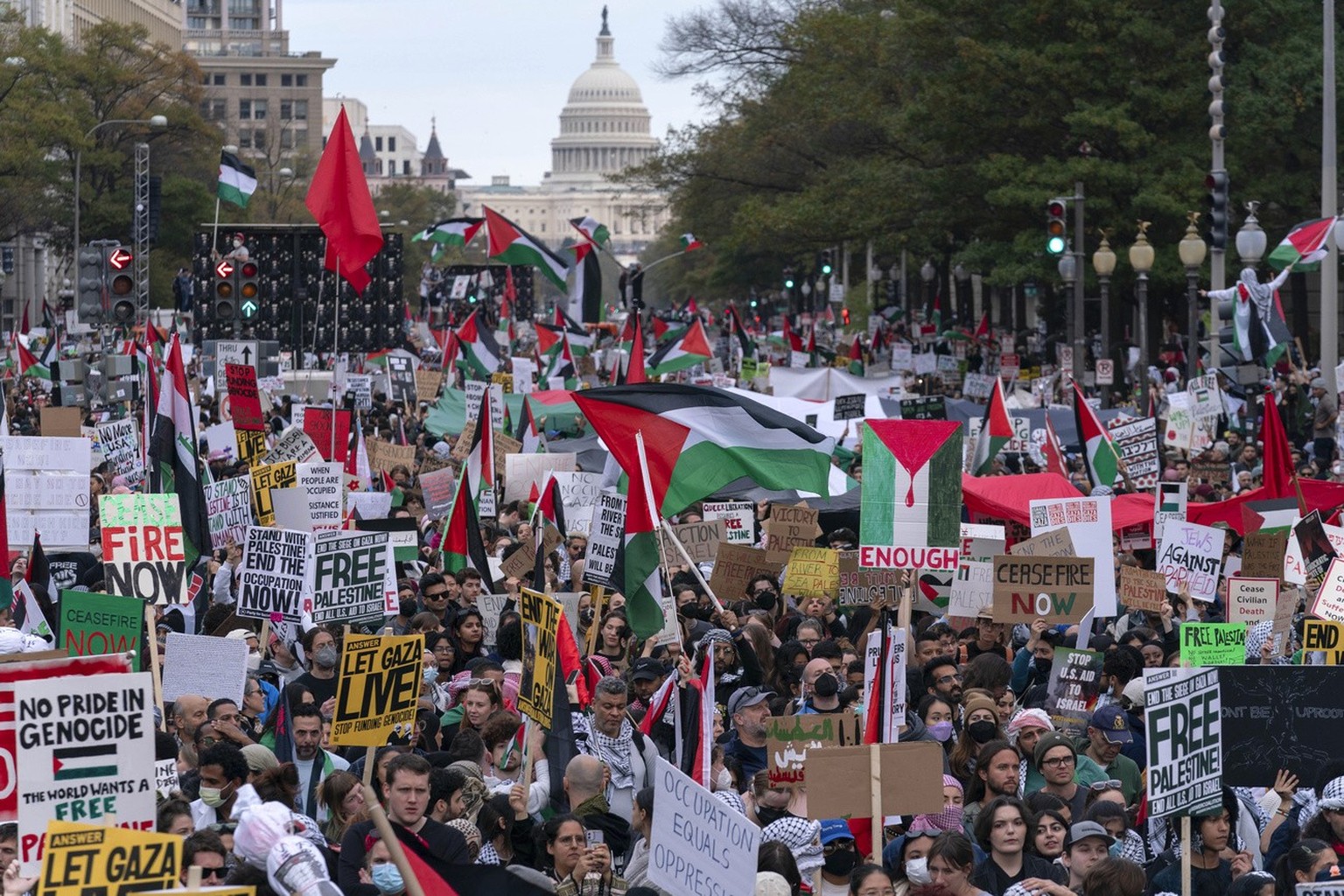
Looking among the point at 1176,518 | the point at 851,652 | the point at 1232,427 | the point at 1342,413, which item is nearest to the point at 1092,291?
the point at 1232,427

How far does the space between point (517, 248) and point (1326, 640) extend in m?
31.7

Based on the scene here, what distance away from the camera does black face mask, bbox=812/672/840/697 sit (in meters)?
10.1

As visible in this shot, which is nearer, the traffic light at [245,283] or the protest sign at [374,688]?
the protest sign at [374,688]

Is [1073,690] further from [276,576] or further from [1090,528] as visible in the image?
[276,576]

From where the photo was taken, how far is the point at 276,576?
12672 millimetres

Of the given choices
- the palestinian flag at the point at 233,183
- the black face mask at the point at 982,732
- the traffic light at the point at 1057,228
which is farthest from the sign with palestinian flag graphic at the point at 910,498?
the palestinian flag at the point at 233,183

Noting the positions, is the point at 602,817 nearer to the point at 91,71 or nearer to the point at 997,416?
the point at 997,416

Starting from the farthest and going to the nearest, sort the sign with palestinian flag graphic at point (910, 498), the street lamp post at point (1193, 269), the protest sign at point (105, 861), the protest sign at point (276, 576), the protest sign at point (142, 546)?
the street lamp post at point (1193, 269), the protest sign at point (276, 576), the protest sign at point (142, 546), the sign with palestinian flag graphic at point (910, 498), the protest sign at point (105, 861)

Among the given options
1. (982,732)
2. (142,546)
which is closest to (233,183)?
(142,546)

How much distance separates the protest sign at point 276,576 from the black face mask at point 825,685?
357cm

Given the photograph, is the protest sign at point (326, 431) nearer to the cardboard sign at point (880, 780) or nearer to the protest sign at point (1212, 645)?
the protest sign at point (1212, 645)

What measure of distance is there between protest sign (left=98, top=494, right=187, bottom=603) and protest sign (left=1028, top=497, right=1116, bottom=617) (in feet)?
16.5

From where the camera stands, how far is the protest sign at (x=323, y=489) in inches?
656

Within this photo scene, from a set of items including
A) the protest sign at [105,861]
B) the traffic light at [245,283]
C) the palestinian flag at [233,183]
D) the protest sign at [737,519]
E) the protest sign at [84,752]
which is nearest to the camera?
the protest sign at [105,861]
